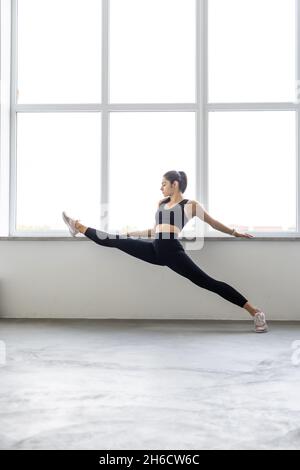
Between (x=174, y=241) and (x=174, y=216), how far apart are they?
0.22m

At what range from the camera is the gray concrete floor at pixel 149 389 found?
1.63 meters

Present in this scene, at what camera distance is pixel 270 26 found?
4520 mm

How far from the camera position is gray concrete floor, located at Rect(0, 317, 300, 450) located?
1.63m

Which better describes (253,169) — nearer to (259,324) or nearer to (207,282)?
(207,282)

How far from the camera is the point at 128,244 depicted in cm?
391

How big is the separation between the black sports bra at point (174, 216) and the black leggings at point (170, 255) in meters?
0.12

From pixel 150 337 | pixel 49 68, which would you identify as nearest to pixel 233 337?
pixel 150 337

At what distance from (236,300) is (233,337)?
32cm

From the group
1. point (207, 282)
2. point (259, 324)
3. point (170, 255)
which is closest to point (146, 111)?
point (170, 255)

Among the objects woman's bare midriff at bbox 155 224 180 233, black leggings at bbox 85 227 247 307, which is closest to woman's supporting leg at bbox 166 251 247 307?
black leggings at bbox 85 227 247 307

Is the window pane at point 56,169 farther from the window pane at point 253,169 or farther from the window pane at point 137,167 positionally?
the window pane at point 253,169

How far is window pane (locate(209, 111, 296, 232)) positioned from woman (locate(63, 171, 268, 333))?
575 millimetres

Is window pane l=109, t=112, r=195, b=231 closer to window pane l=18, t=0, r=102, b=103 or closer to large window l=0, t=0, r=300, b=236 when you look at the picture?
large window l=0, t=0, r=300, b=236

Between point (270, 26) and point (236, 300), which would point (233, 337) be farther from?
point (270, 26)
